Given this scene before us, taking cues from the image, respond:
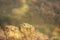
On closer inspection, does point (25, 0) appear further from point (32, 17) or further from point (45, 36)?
point (45, 36)

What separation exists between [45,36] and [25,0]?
38 centimetres

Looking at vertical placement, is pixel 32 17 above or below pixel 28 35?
above

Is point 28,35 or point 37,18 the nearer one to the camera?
point 28,35

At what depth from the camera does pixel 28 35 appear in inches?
50.3

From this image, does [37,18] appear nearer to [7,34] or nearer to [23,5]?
[23,5]

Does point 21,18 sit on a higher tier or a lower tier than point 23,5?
lower

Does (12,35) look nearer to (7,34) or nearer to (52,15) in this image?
(7,34)

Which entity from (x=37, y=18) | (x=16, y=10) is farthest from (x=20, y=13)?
(x=37, y=18)

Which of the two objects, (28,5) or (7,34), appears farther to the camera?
(28,5)

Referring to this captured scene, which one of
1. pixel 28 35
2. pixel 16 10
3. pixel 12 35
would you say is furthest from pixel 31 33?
pixel 16 10

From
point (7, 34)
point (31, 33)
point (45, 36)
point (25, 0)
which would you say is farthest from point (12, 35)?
point (25, 0)

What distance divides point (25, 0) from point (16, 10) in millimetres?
132

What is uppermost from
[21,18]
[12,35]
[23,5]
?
Result: [23,5]

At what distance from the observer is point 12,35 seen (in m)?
1.26
